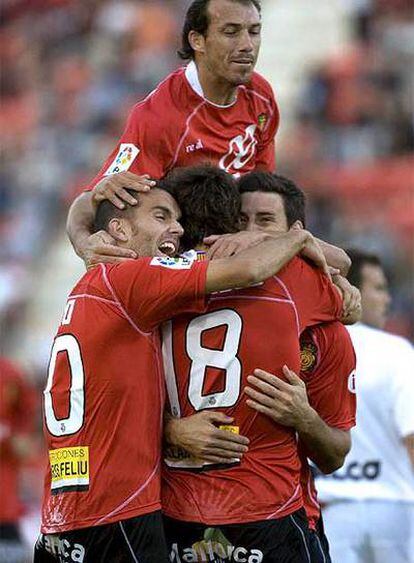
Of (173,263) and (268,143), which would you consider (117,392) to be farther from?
(268,143)

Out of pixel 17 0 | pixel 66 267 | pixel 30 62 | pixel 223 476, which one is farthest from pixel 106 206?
pixel 17 0

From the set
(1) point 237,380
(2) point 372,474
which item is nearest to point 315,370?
(1) point 237,380

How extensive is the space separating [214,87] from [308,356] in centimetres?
133

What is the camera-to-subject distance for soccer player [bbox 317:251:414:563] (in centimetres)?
659

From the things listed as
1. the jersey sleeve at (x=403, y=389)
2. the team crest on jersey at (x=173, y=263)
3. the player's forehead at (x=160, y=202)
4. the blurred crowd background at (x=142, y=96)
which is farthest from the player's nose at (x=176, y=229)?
the blurred crowd background at (x=142, y=96)

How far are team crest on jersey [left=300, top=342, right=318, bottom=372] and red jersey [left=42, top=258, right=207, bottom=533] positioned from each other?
47 cm

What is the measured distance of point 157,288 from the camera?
14.7 feet

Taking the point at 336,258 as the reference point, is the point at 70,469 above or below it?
below

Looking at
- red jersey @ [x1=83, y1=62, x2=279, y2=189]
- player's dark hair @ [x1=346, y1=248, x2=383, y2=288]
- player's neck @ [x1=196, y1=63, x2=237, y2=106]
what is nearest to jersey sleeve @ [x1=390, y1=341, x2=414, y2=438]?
player's dark hair @ [x1=346, y1=248, x2=383, y2=288]

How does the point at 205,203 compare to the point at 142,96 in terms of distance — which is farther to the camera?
the point at 142,96

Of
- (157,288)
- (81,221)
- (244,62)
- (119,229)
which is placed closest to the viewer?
(157,288)

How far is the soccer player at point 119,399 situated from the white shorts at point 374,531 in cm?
237

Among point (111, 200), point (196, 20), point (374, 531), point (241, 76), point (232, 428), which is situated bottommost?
point (374, 531)

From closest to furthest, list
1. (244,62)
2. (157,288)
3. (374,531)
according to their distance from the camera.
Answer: (157,288) → (244,62) → (374,531)
